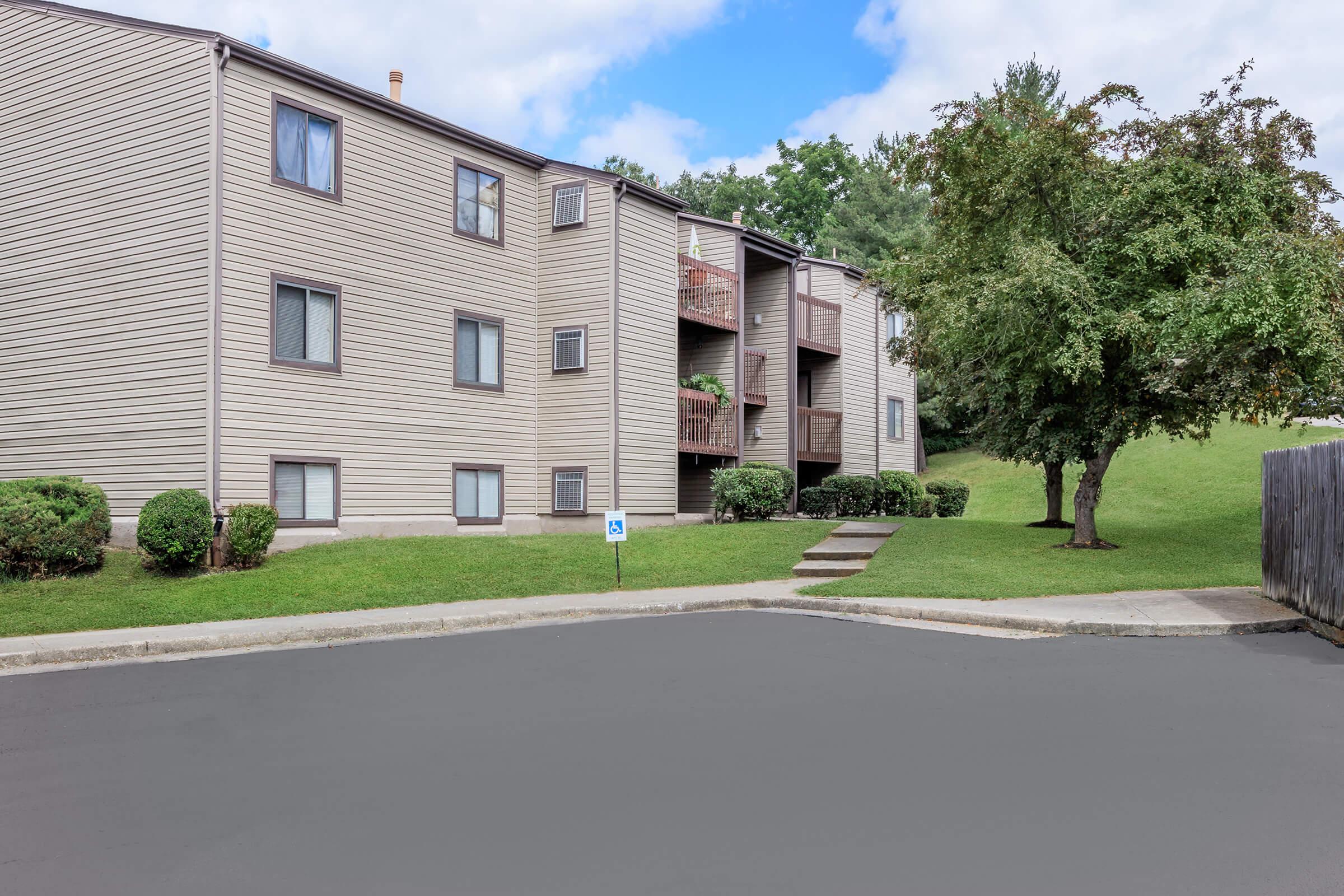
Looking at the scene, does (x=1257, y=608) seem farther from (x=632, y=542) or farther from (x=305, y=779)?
(x=305, y=779)

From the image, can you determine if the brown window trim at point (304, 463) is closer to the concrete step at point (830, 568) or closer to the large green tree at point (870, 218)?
the concrete step at point (830, 568)

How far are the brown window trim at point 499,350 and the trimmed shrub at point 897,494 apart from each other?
10548mm

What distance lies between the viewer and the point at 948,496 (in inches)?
1257

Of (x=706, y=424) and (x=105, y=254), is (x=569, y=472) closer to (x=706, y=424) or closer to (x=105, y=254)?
(x=706, y=424)

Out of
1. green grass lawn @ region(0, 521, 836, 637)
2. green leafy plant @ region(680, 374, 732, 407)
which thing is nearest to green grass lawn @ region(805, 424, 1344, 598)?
green grass lawn @ region(0, 521, 836, 637)

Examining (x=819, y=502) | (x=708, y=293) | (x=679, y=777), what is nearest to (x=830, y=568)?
(x=819, y=502)

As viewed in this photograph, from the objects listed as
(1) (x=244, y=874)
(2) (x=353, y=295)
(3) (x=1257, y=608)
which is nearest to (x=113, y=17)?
(2) (x=353, y=295)

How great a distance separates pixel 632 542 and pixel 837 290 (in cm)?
1462

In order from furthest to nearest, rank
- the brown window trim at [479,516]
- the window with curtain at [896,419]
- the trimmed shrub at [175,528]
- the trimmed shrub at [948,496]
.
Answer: the window with curtain at [896,419], the trimmed shrub at [948,496], the brown window trim at [479,516], the trimmed shrub at [175,528]

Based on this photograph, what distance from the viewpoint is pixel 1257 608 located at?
1358 cm

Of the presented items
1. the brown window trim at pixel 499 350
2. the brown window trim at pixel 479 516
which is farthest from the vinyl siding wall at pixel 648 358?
the brown window trim at pixel 479 516

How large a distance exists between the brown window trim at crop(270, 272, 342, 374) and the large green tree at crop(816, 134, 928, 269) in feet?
112

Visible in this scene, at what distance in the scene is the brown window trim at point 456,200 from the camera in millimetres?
21797

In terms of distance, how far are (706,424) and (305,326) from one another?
10269 mm
